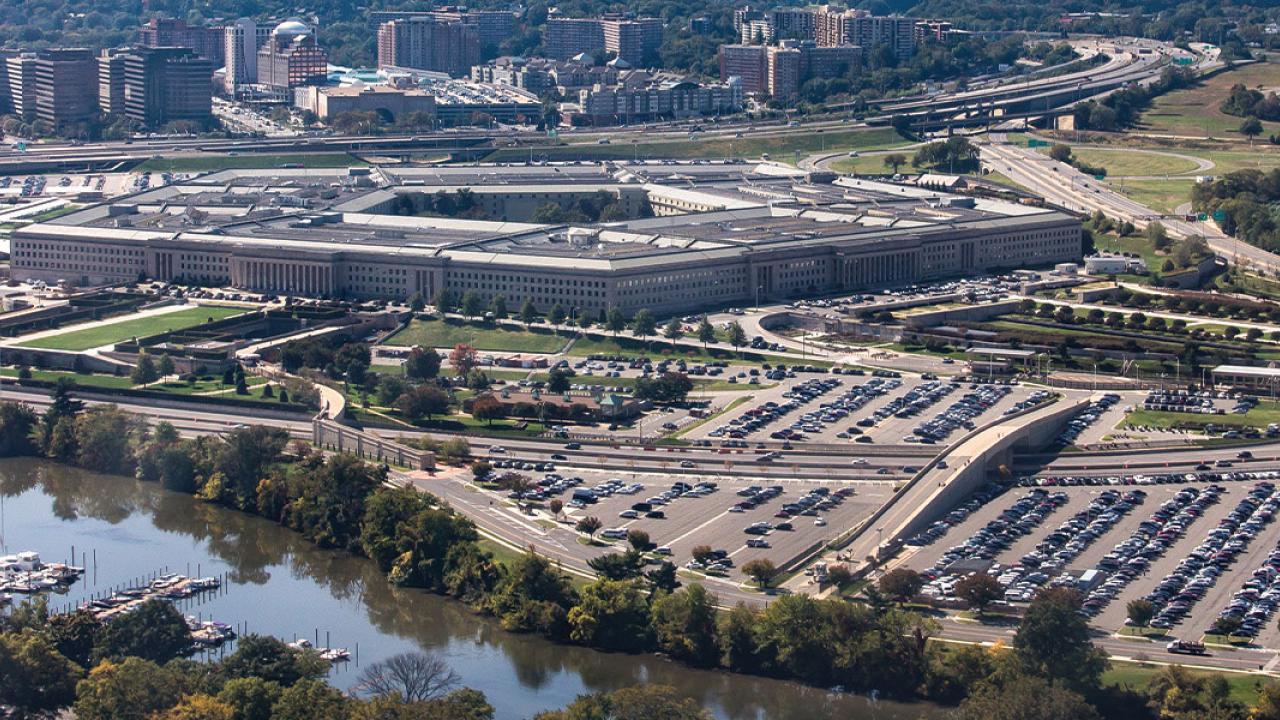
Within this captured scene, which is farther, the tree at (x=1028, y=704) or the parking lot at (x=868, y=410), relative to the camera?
the parking lot at (x=868, y=410)

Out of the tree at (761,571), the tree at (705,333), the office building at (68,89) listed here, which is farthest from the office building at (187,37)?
the tree at (761,571)

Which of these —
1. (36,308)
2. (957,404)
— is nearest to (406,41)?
(36,308)

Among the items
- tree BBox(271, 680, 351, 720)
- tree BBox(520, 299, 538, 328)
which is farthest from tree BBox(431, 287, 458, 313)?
tree BBox(271, 680, 351, 720)

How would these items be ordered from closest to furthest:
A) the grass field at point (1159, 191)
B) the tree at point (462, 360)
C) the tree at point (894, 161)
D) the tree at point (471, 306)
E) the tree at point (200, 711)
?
the tree at point (200, 711)
the tree at point (462, 360)
the tree at point (471, 306)
the grass field at point (1159, 191)
the tree at point (894, 161)

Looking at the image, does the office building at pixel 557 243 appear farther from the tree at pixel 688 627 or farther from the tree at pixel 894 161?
the tree at pixel 688 627

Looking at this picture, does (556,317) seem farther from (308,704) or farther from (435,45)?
(435,45)

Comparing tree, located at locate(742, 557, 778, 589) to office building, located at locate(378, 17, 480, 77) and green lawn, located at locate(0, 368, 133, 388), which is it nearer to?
green lawn, located at locate(0, 368, 133, 388)

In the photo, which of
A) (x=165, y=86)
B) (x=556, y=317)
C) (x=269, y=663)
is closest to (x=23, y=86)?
(x=165, y=86)
